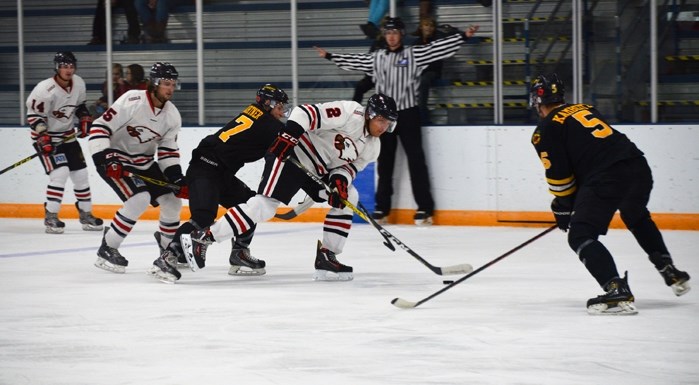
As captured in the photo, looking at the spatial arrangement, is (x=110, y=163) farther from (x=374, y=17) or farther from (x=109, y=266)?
(x=374, y=17)

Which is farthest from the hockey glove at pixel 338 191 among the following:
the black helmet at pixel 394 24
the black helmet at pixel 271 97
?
the black helmet at pixel 394 24

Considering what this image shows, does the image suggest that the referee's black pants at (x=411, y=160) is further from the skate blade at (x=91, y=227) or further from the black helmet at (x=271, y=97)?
the black helmet at (x=271, y=97)

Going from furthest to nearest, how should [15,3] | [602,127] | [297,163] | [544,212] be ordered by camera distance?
[15,3] → [544,212] → [297,163] → [602,127]

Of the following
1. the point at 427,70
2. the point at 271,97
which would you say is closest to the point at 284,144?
the point at 271,97

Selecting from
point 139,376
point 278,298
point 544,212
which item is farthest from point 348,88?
point 139,376

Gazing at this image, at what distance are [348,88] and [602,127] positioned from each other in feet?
16.1

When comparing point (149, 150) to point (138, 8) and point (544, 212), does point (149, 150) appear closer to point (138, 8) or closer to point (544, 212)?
point (544, 212)

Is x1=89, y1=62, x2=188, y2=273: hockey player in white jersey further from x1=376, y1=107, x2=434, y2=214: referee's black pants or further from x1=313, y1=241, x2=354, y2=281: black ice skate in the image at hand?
x1=376, y1=107, x2=434, y2=214: referee's black pants

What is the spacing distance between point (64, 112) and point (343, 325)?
4797 mm

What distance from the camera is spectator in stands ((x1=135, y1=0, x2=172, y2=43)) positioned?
989cm

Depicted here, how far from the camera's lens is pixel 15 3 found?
390 inches

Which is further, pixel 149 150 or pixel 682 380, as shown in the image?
pixel 149 150

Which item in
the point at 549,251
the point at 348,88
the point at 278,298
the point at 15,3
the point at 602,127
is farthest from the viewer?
the point at 15,3

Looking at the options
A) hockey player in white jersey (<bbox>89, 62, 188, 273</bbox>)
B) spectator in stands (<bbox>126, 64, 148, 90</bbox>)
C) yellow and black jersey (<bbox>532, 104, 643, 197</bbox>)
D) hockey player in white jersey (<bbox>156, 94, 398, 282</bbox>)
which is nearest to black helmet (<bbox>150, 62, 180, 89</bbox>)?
hockey player in white jersey (<bbox>89, 62, 188, 273</bbox>)
